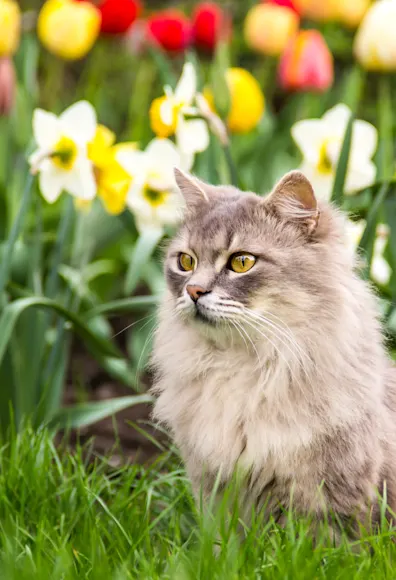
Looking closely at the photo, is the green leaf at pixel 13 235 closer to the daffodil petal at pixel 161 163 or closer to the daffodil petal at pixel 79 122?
the daffodil petal at pixel 79 122

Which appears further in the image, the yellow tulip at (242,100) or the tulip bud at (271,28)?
the tulip bud at (271,28)

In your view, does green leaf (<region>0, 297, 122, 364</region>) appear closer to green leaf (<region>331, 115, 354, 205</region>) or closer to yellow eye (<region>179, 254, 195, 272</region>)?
yellow eye (<region>179, 254, 195, 272</region>)

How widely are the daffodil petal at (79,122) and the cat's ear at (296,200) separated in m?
0.87

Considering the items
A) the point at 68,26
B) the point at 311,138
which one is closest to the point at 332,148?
the point at 311,138

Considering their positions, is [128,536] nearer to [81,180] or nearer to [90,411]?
[90,411]

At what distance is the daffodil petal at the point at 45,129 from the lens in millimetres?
3021

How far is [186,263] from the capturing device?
2578 mm

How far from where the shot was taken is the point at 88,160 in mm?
3088

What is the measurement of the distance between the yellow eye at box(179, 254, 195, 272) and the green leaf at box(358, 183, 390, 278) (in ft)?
2.21

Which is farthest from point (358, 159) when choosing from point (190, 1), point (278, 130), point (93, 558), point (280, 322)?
point (190, 1)

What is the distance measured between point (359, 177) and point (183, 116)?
0.65m

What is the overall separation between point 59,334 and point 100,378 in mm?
1114

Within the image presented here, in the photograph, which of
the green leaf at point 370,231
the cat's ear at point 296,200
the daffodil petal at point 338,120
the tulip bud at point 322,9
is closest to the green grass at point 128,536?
the cat's ear at point 296,200

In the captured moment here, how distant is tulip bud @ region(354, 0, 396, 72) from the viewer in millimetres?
3637
